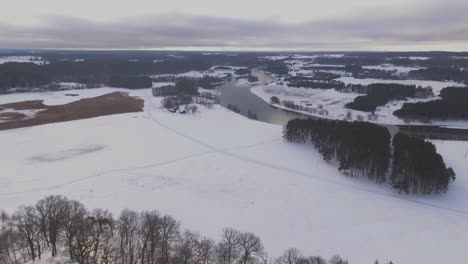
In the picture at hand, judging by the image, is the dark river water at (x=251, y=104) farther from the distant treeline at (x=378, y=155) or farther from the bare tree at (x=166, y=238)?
the bare tree at (x=166, y=238)

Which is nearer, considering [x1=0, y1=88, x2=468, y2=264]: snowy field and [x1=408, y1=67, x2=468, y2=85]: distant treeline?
[x1=0, y1=88, x2=468, y2=264]: snowy field

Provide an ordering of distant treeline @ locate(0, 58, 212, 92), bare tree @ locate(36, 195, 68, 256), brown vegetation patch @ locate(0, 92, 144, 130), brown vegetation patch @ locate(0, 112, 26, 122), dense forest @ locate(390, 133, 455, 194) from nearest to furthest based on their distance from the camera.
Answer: bare tree @ locate(36, 195, 68, 256), dense forest @ locate(390, 133, 455, 194), brown vegetation patch @ locate(0, 92, 144, 130), brown vegetation patch @ locate(0, 112, 26, 122), distant treeline @ locate(0, 58, 212, 92)

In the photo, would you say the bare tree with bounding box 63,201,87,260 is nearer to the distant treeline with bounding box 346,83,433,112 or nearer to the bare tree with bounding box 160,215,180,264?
the bare tree with bounding box 160,215,180,264

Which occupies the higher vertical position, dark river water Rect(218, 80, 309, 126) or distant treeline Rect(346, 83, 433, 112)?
distant treeline Rect(346, 83, 433, 112)

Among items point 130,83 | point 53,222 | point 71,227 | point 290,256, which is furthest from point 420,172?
point 130,83

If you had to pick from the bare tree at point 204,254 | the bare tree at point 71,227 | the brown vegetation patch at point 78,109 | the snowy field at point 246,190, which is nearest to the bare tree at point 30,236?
the bare tree at point 71,227

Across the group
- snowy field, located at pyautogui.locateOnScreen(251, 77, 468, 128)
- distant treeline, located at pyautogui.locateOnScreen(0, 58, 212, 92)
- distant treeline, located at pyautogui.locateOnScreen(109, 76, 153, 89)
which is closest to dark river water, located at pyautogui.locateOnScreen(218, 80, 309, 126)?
snowy field, located at pyautogui.locateOnScreen(251, 77, 468, 128)
